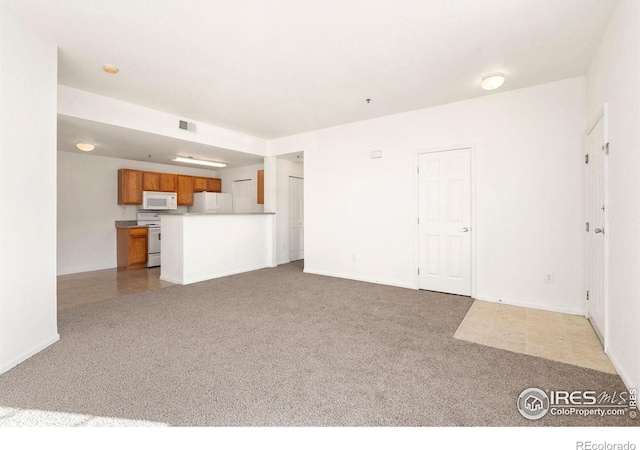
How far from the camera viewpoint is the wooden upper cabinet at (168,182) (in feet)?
22.7

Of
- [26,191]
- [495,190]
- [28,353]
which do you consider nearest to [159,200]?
[26,191]

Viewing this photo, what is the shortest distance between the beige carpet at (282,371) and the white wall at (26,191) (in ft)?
0.87

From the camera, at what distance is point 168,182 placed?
703cm

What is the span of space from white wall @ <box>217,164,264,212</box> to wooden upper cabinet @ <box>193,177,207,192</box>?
564 millimetres

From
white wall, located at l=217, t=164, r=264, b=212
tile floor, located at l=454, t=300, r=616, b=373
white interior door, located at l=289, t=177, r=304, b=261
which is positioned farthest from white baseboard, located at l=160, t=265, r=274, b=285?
tile floor, located at l=454, t=300, r=616, b=373

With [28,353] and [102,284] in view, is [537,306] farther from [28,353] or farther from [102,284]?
[102,284]

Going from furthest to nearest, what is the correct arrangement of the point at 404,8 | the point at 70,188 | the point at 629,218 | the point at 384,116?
the point at 70,188, the point at 384,116, the point at 404,8, the point at 629,218

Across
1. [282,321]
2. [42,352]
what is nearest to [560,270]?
[282,321]

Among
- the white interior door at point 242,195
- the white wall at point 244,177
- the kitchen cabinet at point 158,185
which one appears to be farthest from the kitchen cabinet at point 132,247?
the white wall at point 244,177

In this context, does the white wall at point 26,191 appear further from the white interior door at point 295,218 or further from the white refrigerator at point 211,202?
the white refrigerator at point 211,202

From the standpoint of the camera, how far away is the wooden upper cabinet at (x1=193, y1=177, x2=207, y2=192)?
7.61m

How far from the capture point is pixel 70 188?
5766mm

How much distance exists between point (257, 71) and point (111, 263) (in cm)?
565
